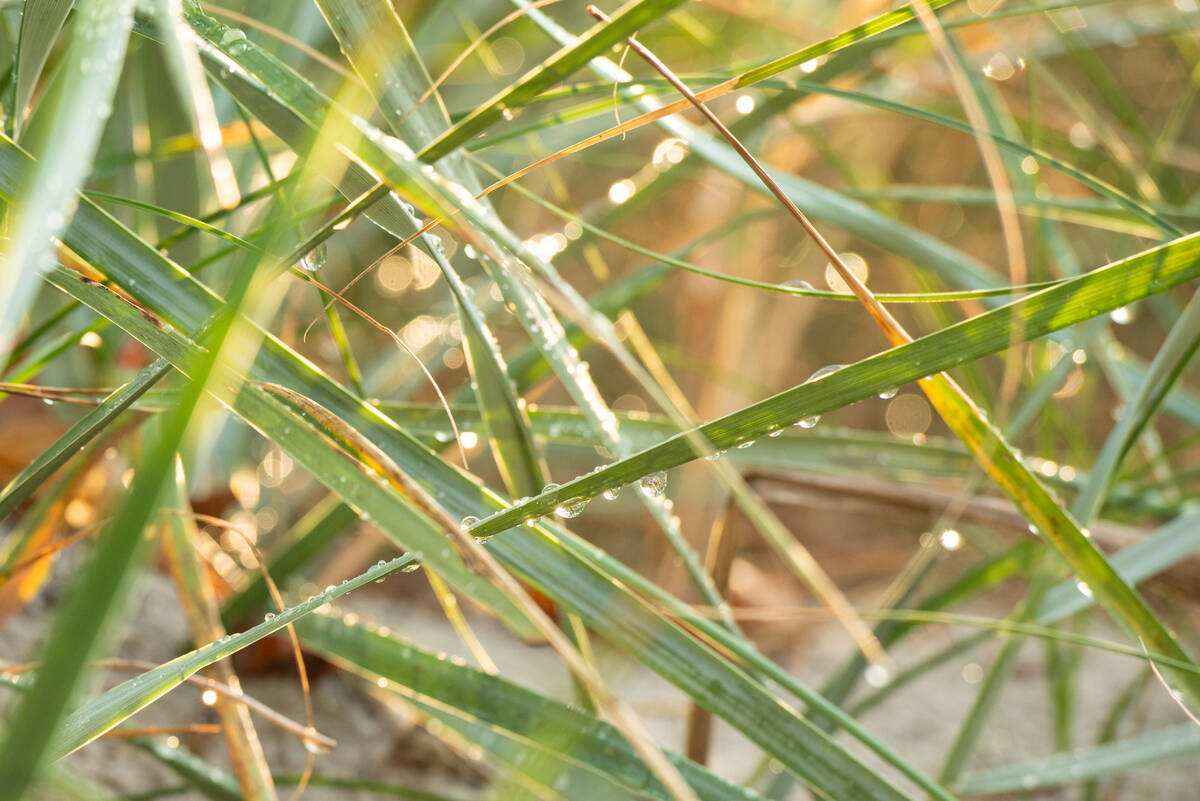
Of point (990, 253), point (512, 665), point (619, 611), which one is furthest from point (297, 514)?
point (990, 253)

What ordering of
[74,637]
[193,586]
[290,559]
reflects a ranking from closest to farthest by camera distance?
1. [74,637]
2. [193,586]
3. [290,559]

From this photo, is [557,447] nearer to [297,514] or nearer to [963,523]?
[963,523]

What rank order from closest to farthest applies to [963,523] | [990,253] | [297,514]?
[963,523] < [297,514] < [990,253]

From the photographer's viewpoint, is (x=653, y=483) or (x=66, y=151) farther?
(x=653, y=483)

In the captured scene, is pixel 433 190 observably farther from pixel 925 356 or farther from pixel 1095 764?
pixel 1095 764

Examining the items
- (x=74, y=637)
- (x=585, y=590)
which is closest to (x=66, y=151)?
(x=74, y=637)

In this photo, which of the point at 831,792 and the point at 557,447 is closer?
the point at 831,792
